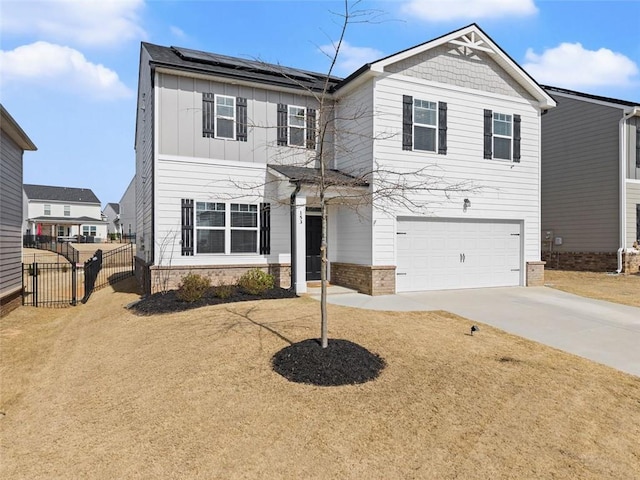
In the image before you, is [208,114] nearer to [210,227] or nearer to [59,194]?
[210,227]

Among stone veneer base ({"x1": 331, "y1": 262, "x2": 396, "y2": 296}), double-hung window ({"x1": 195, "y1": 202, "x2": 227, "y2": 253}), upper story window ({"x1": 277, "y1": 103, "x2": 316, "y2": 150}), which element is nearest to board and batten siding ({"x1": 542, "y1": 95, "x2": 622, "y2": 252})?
stone veneer base ({"x1": 331, "y1": 262, "x2": 396, "y2": 296})

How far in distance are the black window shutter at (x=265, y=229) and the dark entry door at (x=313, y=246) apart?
49.9 inches

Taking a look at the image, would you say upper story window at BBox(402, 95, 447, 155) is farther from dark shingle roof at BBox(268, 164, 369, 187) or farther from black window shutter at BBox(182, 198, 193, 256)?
black window shutter at BBox(182, 198, 193, 256)

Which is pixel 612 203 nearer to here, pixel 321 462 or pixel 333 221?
pixel 333 221

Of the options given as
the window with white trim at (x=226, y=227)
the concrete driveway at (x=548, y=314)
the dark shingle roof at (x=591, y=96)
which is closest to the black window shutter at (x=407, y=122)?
the concrete driveway at (x=548, y=314)

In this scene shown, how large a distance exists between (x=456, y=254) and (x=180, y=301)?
8.19m

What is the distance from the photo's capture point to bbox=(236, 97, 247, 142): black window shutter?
12078mm

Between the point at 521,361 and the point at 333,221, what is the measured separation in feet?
25.8

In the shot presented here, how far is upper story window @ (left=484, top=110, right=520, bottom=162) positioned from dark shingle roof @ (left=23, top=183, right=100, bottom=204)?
54.1 m

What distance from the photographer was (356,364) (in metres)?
5.66

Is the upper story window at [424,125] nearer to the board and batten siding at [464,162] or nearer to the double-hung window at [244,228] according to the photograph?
the board and batten siding at [464,162]

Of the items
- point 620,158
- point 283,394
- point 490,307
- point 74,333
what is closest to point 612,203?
point 620,158

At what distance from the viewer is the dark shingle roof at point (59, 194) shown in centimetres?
5084

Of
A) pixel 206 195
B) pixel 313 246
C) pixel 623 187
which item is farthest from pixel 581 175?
pixel 206 195
